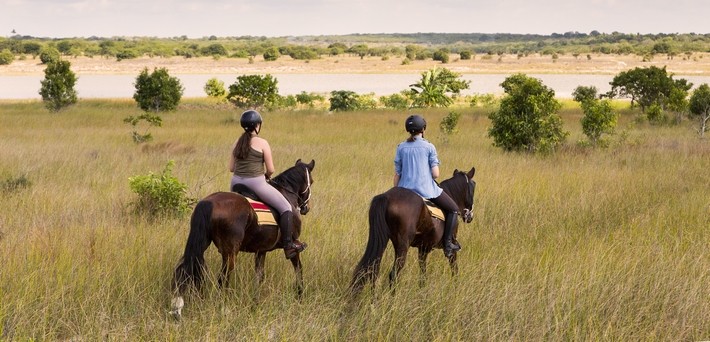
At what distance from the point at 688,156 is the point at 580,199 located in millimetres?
7499

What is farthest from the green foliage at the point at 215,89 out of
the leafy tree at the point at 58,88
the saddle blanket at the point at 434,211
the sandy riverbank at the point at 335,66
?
the sandy riverbank at the point at 335,66

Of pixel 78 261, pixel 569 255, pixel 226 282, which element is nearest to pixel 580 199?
pixel 569 255

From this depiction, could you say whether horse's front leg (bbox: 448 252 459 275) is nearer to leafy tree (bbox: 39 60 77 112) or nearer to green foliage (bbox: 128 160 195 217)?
green foliage (bbox: 128 160 195 217)

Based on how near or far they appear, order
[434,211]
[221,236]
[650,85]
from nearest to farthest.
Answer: [221,236]
[434,211]
[650,85]

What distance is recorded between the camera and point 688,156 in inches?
664

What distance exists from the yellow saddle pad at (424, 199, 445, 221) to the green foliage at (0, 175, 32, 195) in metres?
7.50

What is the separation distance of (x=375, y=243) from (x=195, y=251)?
1600 millimetres

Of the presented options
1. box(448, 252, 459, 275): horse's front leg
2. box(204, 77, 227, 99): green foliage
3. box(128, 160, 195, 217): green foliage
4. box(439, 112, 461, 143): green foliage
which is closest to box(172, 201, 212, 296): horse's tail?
box(448, 252, 459, 275): horse's front leg

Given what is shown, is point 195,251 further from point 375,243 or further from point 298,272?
point 375,243

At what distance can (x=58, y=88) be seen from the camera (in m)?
31.2

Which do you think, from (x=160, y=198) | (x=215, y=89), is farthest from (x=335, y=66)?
(x=160, y=198)

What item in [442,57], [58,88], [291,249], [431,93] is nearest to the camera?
[291,249]

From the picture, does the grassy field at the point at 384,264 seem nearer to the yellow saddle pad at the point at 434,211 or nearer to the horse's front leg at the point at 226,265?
the horse's front leg at the point at 226,265

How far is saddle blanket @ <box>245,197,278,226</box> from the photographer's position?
612 cm
